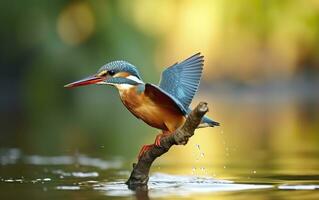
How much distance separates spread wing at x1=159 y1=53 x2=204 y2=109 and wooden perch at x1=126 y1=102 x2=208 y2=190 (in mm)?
275

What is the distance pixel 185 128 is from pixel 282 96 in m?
12.4

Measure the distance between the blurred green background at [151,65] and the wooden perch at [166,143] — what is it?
9.57 ft

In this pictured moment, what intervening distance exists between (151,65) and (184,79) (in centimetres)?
882

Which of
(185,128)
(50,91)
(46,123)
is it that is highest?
(50,91)

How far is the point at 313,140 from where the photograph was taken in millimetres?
8906

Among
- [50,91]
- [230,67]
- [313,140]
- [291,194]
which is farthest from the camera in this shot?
[230,67]

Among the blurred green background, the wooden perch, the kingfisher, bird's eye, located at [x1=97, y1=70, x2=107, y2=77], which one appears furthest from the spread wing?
the blurred green background

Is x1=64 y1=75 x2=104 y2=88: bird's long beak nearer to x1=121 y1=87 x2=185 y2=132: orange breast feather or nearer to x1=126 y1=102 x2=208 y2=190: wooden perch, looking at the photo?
x1=121 y1=87 x2=185 y2=132: orange breast feather

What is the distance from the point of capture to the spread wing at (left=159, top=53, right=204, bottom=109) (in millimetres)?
5535

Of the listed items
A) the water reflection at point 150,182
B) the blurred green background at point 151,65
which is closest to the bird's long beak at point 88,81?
the water reflection at point 150,182

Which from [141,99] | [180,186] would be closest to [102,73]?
[141,99]

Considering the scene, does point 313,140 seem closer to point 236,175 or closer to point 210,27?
point 236,175

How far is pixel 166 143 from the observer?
17.4 feet

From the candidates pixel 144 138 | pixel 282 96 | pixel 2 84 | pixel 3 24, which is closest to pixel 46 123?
pixel 144 138
